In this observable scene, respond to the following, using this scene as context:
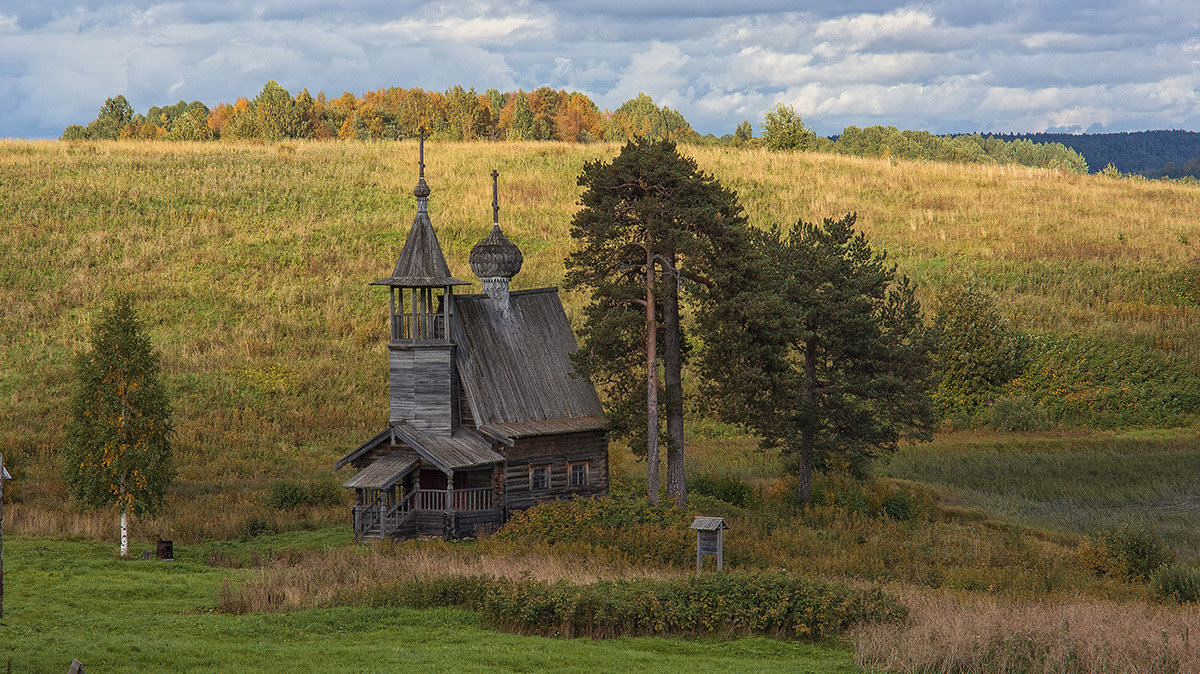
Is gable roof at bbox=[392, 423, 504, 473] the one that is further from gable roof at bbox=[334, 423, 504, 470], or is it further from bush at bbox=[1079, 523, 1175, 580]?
bush at bbox=[1079, 523, 1175, 580]

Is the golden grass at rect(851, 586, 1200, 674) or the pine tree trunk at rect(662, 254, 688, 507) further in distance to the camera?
the pine tree trunk at rect(662, 254, 688, 507)

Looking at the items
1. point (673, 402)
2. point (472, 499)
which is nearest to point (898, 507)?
point (673, 402)

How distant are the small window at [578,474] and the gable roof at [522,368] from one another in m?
1.57

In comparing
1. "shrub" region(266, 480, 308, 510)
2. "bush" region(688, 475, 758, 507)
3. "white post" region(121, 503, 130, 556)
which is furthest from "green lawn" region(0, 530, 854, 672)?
"bush" region(688, 475, 758, 507)

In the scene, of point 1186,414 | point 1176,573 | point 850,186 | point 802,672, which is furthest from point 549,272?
point 802,672

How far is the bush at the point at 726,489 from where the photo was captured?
4097cm

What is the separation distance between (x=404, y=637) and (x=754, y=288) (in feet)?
63.1

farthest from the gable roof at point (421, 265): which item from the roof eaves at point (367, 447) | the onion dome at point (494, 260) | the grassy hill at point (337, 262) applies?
the grassy hill at point (337, 262)

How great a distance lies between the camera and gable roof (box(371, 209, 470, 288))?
36719mm

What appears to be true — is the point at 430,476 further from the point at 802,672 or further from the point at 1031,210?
the point at 1031,210

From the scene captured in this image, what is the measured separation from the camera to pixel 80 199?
7725 cm

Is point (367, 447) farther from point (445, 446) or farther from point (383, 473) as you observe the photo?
point (445, 446)

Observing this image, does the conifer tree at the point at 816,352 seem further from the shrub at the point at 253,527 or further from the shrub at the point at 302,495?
the shrub at the point at 253,527

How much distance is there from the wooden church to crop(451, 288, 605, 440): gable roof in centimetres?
5
